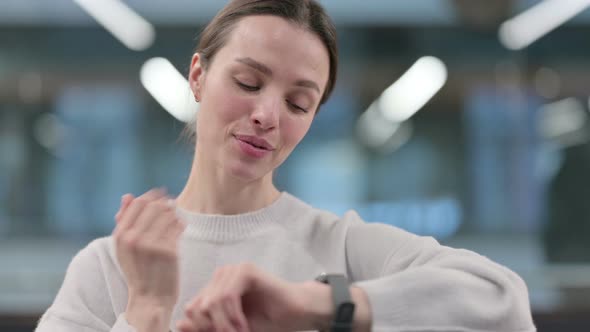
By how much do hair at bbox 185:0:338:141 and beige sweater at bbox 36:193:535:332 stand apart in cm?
24

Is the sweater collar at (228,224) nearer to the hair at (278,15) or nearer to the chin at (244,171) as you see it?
the chin at (244,171)

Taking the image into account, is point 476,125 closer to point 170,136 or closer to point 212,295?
point 170,136

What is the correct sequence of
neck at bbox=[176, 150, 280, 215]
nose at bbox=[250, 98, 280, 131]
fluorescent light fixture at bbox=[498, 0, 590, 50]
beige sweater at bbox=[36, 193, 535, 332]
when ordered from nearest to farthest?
beige sweater at bbox=[36, 193, 535, 332], nose at bbox=[250, 98, 280, 131], neck at bbox=[176, 150, 280, 215], fluorescent light fixture at bbox=[498, 0, 590, 50]

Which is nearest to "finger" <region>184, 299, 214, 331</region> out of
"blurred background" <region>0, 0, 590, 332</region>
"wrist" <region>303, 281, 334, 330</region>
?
"wrist" <region>303, 281, 334, 330</region>

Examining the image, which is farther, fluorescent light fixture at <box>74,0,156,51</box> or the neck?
fluorescent light fixture at <box>74,0,156,51</box>

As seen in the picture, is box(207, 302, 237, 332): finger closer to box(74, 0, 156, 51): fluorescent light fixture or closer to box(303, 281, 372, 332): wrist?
box(303, 281, 372, 332): wrist

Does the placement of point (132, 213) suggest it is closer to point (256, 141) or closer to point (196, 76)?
point (256, 141)

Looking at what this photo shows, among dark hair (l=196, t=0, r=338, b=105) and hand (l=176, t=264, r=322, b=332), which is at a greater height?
dark hair (l=196, t=0, r=338, b=105)

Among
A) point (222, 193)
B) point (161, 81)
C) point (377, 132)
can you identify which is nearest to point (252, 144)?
point (222, 193)

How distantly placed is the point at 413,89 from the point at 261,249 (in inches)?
165

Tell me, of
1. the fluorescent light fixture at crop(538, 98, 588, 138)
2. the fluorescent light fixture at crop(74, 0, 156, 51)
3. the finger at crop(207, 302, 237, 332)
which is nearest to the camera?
the finger at crop(207, 302, 237, 332)

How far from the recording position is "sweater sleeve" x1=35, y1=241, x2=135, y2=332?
1022 mm

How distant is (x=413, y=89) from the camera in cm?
516

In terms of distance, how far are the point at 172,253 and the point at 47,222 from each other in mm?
4079
